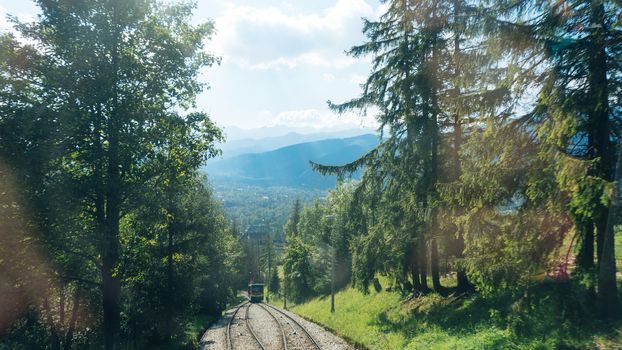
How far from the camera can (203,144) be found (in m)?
14.6

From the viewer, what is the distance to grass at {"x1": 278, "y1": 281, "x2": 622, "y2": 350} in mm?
8907

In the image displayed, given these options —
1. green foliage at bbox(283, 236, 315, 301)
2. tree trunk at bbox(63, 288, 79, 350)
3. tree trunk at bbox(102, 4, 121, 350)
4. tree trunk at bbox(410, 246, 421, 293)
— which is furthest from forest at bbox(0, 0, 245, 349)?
green foliage at bbox(283, 236, 315, 301)

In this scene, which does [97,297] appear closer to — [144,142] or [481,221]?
[144,142]

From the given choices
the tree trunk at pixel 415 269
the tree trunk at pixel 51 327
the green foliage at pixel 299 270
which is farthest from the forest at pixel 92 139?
the green foliage at pixel 299 270

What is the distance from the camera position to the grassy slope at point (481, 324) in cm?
891

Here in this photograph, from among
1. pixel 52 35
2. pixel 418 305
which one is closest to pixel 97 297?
pixel 52 35

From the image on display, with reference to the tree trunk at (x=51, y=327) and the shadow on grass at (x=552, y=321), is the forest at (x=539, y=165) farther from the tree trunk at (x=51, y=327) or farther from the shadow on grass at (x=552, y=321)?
the tree trunk at (x=51, y=327)

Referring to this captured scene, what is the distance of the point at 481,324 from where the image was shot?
1249 centimetres

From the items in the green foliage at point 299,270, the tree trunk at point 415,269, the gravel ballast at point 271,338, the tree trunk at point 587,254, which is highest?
the tree trunk at point 587,254

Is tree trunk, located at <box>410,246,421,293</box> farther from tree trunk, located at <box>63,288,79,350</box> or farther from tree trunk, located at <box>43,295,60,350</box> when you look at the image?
tree trunk, located at <box>43,295,60,350</box>

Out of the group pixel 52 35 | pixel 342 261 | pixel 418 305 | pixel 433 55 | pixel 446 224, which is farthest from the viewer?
pixel 342 261

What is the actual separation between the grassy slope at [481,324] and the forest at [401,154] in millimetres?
114

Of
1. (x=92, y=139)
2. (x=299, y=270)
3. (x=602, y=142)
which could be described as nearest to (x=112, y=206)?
(x=92, y=139)

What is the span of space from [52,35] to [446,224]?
1363 centimetres
